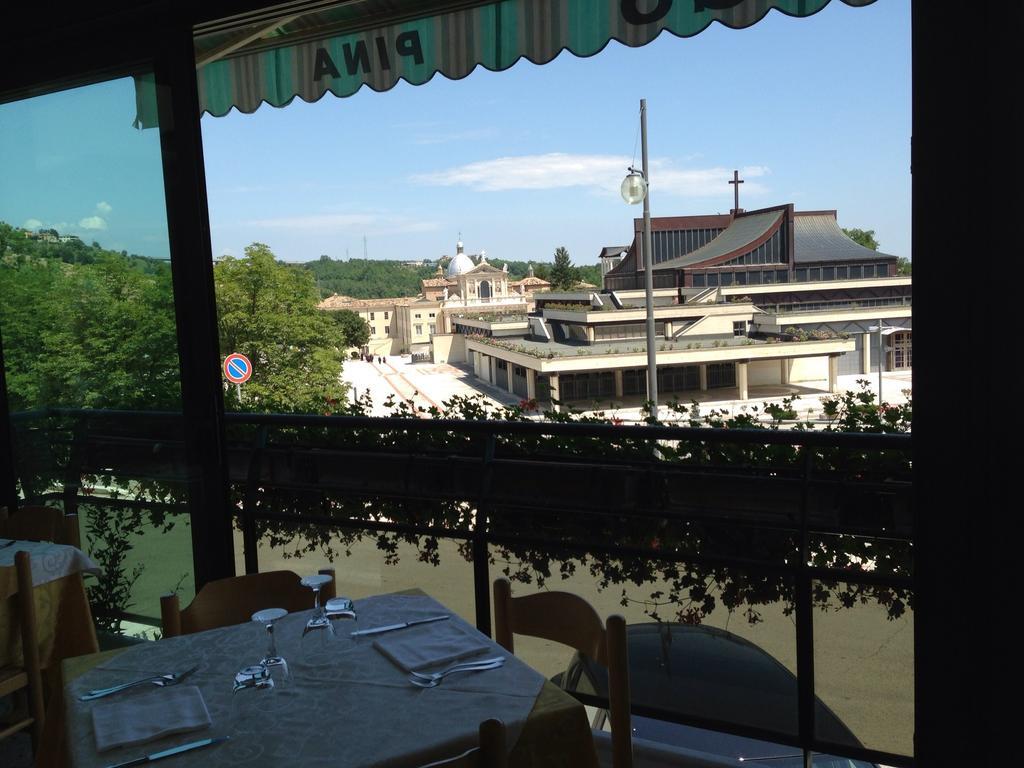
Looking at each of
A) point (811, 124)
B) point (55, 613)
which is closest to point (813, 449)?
point (55, 613)

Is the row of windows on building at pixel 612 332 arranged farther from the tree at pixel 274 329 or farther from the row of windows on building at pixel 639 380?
the tree at pixel 274 329

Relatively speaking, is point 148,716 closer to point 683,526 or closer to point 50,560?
point 50,560

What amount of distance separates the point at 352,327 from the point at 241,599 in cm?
3563

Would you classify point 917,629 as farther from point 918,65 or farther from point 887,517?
point 918,65

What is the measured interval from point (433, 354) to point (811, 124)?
50.8 ft

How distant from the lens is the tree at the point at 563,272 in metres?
31.1

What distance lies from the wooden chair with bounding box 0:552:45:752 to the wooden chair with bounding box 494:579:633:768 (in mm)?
1265

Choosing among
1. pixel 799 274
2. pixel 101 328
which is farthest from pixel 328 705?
pixel 799 274

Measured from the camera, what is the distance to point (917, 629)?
1753 millimetres

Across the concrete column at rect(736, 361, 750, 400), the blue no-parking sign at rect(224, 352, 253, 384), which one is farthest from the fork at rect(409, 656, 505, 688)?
the concrete column at rect(736, 361, 750, 400)

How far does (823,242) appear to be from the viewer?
19.6m

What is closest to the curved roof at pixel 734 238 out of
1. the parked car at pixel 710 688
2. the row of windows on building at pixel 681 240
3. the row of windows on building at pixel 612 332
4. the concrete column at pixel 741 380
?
the row of windows on building at pixel 681 240

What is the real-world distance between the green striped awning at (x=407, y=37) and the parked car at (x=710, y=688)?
5.81 ft

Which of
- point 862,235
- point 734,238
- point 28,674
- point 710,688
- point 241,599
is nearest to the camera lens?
point 241,599
